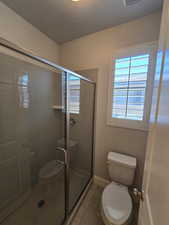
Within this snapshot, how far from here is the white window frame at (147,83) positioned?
131cm

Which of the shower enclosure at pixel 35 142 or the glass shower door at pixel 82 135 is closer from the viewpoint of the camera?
the shower enclosure at pixel 35 142

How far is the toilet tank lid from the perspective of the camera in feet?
4.43

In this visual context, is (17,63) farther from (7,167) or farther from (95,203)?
(95,203)

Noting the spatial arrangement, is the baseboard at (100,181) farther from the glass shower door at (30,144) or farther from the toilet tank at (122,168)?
the glass shower door at (30,144)

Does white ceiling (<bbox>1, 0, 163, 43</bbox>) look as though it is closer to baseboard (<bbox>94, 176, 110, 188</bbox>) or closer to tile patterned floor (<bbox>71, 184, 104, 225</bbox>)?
baseboard (<bbox>94, 176, 110, 188</bbox>)

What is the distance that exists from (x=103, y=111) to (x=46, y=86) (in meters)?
0.99

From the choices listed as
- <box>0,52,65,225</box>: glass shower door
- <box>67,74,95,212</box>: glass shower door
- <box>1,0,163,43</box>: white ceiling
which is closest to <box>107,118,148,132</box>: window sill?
<box>67,74,95,212</box>: glass shower door

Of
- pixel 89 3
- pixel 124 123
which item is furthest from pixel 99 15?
pixel 124 123

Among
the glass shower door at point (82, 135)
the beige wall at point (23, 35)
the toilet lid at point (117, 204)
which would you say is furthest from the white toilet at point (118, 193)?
the beige wall at point (23, 35)

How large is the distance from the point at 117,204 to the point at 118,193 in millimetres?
152

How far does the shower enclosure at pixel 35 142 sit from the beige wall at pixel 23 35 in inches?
12.0

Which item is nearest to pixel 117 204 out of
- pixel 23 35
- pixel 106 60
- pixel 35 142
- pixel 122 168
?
pixel 122 168

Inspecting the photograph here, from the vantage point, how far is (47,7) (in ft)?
4.00

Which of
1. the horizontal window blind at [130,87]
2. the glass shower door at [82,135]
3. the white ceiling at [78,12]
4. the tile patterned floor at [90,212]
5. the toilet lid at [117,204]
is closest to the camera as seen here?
the toilet lid at [117,204]
